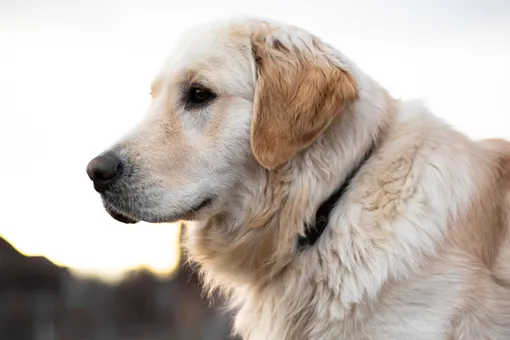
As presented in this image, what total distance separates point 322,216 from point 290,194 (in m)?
0.15

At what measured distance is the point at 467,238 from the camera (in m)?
2.91

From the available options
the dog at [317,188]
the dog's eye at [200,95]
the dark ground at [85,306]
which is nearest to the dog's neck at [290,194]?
the dog at [317,188]

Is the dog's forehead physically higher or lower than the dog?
higher

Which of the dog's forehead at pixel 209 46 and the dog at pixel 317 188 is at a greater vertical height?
the dog's forehead at pixel 209 46

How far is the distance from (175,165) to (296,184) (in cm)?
48

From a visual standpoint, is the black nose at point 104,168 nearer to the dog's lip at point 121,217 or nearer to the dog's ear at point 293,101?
the dog's lip at point 121,217

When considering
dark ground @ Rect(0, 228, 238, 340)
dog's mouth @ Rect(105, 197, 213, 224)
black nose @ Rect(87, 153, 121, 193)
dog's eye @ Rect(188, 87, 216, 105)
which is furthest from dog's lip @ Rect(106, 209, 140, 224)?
dark ground @ Rect(0, 228, 238, 340)

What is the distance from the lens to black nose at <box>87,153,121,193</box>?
2.95 m

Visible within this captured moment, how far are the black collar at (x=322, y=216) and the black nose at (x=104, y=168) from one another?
30.2 inches

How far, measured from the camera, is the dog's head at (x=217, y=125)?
9.78ft

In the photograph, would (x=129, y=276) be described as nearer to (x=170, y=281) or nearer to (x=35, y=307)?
(x=170, y=281)

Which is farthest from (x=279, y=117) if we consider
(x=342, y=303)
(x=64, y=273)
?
(x=64, y=273)

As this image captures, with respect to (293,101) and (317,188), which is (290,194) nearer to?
(317,188)

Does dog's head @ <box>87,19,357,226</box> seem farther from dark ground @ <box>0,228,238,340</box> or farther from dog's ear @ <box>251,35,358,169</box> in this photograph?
dark ground @ <box>0,228,238,340</box>
